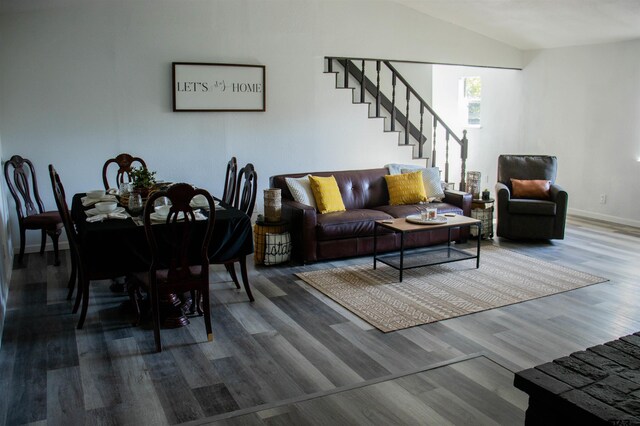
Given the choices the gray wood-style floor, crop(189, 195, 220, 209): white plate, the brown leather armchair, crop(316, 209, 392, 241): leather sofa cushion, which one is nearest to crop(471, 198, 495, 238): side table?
the brown leather armchair

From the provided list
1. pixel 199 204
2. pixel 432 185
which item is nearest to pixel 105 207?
pixel 199 204

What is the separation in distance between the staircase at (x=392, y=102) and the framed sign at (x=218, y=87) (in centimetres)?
96

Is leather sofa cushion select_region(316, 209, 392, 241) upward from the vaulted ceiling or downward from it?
downward

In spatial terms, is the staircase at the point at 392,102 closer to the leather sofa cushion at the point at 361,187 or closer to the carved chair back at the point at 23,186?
the leather sofa cushion at the point at 361,187

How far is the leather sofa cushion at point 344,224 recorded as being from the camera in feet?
17.8

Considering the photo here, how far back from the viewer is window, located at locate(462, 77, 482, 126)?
9.98 meters

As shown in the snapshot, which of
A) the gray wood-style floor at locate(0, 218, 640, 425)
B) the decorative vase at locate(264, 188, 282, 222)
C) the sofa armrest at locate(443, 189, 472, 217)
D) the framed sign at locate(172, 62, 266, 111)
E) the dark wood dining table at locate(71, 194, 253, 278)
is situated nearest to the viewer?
the gray wood-style floor at locate(0, 218, 640, 425)

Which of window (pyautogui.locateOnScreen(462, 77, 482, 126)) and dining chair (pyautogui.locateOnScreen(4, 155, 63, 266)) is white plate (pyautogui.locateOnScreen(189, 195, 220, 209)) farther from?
window (pyautogui.locateOnScreen(462, 77, 482, 126))

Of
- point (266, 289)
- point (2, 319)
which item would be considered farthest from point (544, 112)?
point (2, 319)

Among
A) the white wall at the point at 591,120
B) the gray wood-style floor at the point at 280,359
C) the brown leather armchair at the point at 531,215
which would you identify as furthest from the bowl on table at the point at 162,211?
the white wall at the point at 591,120

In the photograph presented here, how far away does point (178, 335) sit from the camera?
380cm

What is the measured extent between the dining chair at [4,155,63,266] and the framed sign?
1.56m

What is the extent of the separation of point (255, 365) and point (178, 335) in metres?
0.71

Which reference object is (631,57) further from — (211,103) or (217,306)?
(217,306)
